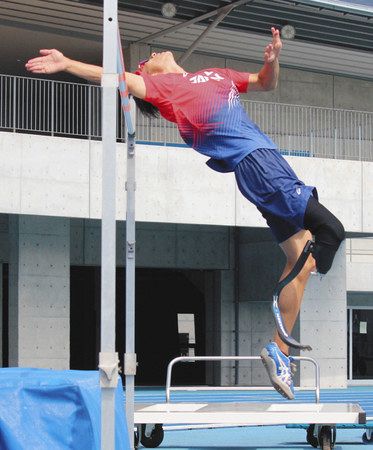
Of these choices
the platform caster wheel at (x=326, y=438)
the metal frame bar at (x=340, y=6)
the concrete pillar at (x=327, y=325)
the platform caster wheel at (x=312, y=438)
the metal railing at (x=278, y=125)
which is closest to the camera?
the platform caster wheel at (x=326, y=438)

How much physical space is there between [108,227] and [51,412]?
1.94m

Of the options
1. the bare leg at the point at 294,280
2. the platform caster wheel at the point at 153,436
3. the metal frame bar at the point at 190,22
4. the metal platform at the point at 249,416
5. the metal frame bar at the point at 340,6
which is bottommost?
the platform caster wheel at the point at 153,436

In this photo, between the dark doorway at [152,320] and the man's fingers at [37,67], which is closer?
the man's fingers at [37,67]

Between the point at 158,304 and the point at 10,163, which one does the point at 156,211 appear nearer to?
the point at 10,163

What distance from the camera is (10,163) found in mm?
20219

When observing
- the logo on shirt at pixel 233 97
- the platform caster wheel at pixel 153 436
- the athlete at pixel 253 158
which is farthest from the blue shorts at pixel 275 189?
the platform caster wheel at pixel 153 436

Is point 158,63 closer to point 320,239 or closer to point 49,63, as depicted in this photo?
point 49,63

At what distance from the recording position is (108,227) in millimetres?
4875

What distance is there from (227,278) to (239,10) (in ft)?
22.5

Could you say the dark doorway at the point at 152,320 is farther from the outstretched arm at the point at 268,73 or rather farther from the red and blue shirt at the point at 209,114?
the red and blue shirt at the point at 209,114

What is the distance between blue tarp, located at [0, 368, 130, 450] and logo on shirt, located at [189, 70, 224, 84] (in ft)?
6.08

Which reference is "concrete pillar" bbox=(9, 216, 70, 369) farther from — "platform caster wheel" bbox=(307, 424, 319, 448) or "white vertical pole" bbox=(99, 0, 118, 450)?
"white vertical pole" bbox=(99, 0, 118, 450)

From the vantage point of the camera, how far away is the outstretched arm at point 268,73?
6.20 m

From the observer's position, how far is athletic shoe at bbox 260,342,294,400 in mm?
5922
